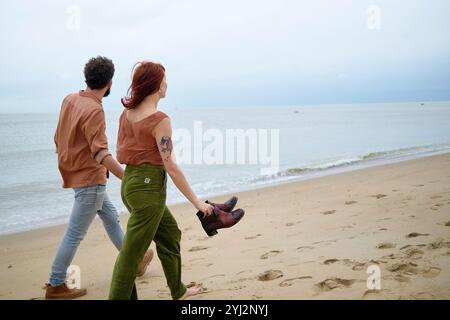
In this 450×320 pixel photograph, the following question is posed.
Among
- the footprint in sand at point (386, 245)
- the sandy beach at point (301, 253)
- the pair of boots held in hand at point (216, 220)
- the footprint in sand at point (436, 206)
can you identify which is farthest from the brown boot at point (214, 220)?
the footprint in sand at point (436, 206)

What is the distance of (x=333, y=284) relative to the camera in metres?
3.45

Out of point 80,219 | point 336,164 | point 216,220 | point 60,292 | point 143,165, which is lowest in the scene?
point 336,164

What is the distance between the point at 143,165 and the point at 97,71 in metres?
1.14

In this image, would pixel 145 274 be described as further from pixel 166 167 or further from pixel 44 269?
pixel 166 167

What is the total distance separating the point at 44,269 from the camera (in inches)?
201

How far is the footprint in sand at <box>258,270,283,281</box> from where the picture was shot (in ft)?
12.5

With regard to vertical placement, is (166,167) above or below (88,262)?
above

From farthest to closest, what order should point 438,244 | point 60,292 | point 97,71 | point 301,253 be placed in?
point 301,253 < point 438,244 < point 60,292 < point 97,71

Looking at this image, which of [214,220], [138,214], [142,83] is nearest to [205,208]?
[214,220]

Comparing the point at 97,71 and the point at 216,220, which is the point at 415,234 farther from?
the point at 97,71

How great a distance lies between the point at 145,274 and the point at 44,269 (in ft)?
4.91

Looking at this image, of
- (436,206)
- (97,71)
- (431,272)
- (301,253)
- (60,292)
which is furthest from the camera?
(436,206)

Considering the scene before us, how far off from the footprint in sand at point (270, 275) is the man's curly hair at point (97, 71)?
7.05ft
